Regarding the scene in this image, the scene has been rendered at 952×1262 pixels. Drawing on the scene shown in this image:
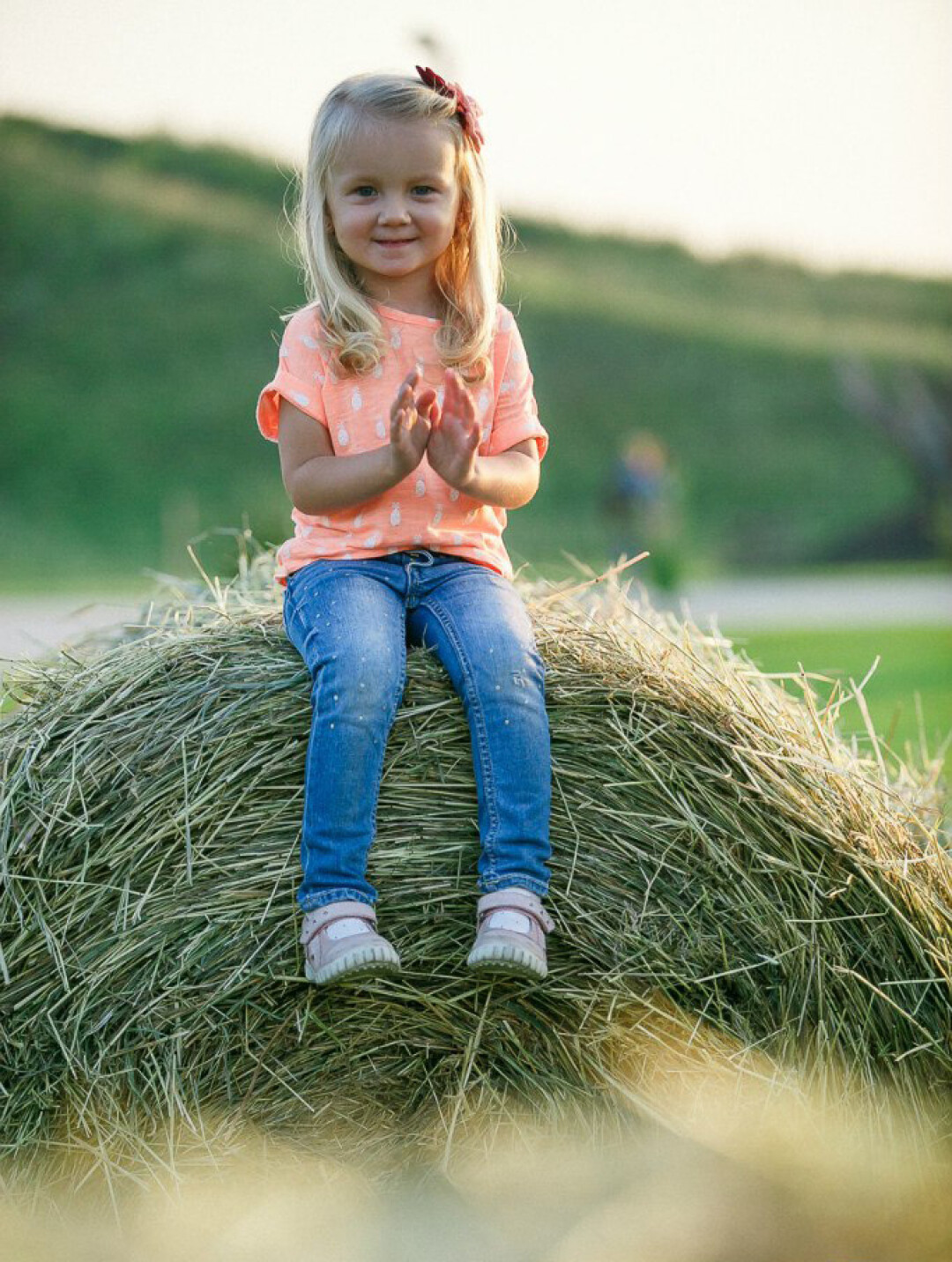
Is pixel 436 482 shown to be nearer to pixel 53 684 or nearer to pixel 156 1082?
pixel 53 684

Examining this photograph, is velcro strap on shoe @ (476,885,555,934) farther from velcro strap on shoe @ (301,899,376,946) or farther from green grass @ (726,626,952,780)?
green grass @ (726,626,952,780)

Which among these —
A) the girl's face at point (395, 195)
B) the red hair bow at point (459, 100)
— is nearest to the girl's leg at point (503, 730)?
the girl's face at point (395, 195)

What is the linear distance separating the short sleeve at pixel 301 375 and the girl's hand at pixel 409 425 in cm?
35

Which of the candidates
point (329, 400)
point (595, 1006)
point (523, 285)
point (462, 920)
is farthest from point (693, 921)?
point (523, 285)

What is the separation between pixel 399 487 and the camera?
11.2 feet

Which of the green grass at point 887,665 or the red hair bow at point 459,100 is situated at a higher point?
the red hair bow at point 459,100

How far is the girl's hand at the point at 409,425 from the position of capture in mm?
3064

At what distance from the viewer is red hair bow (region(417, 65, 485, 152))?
342cm

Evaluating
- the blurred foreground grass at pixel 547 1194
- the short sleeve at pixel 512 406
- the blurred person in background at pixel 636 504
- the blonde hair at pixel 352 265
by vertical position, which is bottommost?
the blurred foreground grass at pixel 547 1194

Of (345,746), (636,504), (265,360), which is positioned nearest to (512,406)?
(345,746)

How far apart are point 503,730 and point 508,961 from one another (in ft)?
1.52

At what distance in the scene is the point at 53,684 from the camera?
3547 millimetres

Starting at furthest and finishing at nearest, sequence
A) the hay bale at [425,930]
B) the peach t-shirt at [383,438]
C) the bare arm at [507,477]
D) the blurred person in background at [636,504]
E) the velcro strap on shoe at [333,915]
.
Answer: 1. the blurred person in background at [636,504]
2. the peach t-shirt at [383,438]
3. the bare arm at [507,477]
4. the hay bale at [425,930]
5. the velcro strap on shoe at [333,915]

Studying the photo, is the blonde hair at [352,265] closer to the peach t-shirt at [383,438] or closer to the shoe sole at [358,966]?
the peach t-shirt at [383,438]
